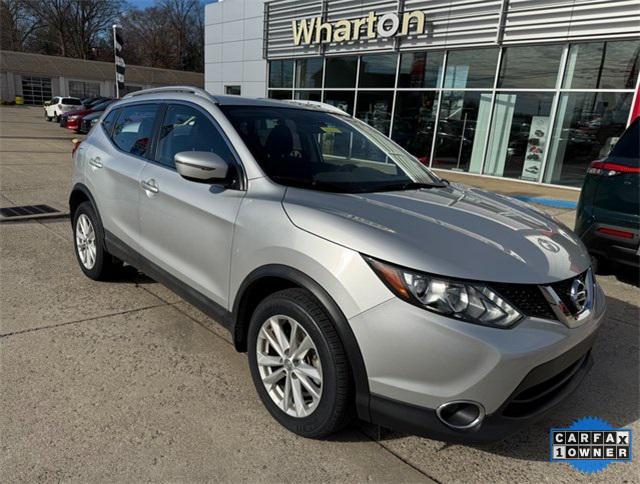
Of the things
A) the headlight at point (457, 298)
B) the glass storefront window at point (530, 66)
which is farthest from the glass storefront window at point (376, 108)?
the headlight at point (457, 298)

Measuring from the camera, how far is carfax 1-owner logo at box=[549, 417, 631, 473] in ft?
8.00

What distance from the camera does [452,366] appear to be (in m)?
1.92

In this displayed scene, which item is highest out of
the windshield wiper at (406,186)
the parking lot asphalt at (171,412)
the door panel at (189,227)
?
the windshield wiper at (406,186)

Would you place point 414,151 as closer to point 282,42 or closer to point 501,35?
point 501,35

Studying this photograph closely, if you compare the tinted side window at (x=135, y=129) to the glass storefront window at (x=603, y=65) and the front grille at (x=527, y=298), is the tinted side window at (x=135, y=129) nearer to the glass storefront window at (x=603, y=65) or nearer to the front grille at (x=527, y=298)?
the front grille at (x=527, y=298)

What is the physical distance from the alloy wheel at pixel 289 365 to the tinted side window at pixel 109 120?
2840mm

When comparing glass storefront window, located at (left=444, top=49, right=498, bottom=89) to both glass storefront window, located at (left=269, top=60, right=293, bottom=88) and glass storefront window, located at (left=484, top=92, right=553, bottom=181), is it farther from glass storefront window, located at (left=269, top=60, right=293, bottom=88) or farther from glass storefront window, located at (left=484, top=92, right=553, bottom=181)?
glass storefront window, located at (left=269, top=60, right=293, bottom=88)

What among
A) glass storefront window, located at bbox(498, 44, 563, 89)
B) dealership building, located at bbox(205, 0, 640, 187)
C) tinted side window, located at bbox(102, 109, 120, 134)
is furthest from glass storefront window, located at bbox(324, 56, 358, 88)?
tinted side window, located at bbox(102, 109, 120, 134)

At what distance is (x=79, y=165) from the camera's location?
450 cm

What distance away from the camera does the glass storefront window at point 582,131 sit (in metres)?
10.7

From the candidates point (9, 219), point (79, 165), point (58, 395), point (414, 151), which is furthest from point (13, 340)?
point (414, 151)

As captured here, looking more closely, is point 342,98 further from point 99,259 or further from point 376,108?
point 99,259

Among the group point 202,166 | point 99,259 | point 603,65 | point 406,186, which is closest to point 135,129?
point 99,259

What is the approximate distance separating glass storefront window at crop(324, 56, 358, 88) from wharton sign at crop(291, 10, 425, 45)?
2.11 ft
